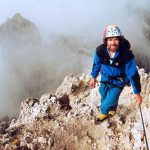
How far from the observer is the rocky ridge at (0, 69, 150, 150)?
8.51 m

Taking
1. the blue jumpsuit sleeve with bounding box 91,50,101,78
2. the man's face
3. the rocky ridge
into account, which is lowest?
the rocky ridge

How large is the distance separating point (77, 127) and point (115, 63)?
6.90 feet

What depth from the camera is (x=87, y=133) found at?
882 centimetres

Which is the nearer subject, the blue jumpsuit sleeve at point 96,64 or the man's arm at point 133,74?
the man's arm at point 133,74

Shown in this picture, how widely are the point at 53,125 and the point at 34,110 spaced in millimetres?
1099

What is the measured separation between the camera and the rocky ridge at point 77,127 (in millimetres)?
8508

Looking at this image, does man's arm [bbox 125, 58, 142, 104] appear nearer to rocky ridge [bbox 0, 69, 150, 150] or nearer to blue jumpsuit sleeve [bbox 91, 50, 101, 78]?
blue jumpsuit sleeve [bbox 91, 50, 101, 78]

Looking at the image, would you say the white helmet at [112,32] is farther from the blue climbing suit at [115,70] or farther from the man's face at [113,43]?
the blue climbing suit at [115,70]

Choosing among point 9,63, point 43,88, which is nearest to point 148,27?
point 43,88

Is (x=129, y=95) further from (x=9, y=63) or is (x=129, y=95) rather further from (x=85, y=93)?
(x=9, y=63)

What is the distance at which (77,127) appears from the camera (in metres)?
9.02

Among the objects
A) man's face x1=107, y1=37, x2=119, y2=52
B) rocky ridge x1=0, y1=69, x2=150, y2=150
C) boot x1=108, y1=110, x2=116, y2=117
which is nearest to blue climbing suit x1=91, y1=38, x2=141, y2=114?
man's face x1=107, y1=37, x2=119, y2=52

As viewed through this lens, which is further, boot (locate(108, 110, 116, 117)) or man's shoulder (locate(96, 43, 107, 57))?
boot (locate(108, 110, 116, 117))

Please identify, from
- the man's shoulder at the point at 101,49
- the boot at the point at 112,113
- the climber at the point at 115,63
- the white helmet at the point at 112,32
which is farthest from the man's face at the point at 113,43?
the boot at the point at 112,113
